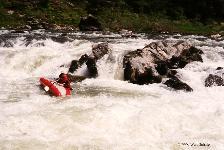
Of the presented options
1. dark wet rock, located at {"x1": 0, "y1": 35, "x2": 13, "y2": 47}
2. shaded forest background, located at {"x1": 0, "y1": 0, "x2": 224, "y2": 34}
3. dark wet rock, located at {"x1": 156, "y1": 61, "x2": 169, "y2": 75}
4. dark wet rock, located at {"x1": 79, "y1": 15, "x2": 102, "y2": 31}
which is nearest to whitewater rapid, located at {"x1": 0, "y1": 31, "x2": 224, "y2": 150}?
dark wet rock, located at {"x1": 156, "y1": 61, "x2": 169, "y2": 75}

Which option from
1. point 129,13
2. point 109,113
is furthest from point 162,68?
point 129,13

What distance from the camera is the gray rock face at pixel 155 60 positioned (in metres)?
17.8

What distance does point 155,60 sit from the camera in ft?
62.3

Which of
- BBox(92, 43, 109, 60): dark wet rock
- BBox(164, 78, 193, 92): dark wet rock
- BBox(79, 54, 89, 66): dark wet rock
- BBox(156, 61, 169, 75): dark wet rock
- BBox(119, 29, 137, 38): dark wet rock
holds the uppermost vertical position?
BBox(119, 29, 137, 38): dark wet rock

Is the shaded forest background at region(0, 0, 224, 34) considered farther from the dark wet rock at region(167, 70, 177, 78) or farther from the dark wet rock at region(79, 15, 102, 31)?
the dark wet rock at region(167, 70, 177, 78)

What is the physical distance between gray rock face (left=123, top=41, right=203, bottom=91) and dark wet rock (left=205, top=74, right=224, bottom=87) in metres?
1.77

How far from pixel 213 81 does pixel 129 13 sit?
22.9m

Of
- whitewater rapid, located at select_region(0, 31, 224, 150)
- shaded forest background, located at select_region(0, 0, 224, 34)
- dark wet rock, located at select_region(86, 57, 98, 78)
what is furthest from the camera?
shaded forest background, located at select_region(0, 0, 224, 34)

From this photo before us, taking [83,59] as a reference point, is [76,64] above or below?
below

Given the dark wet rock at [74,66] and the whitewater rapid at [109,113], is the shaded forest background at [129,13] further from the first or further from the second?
the whitewater rapid at [109,113]

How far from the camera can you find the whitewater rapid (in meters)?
10.9

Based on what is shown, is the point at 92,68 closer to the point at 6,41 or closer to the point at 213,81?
the point at 213,81

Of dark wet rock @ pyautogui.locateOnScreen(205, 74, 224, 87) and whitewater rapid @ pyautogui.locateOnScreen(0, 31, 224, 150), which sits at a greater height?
dark wet rock @ pyautogui.locateOnScreen(205, 74, 224, 87)

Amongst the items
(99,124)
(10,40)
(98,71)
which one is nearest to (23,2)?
(10,40)
